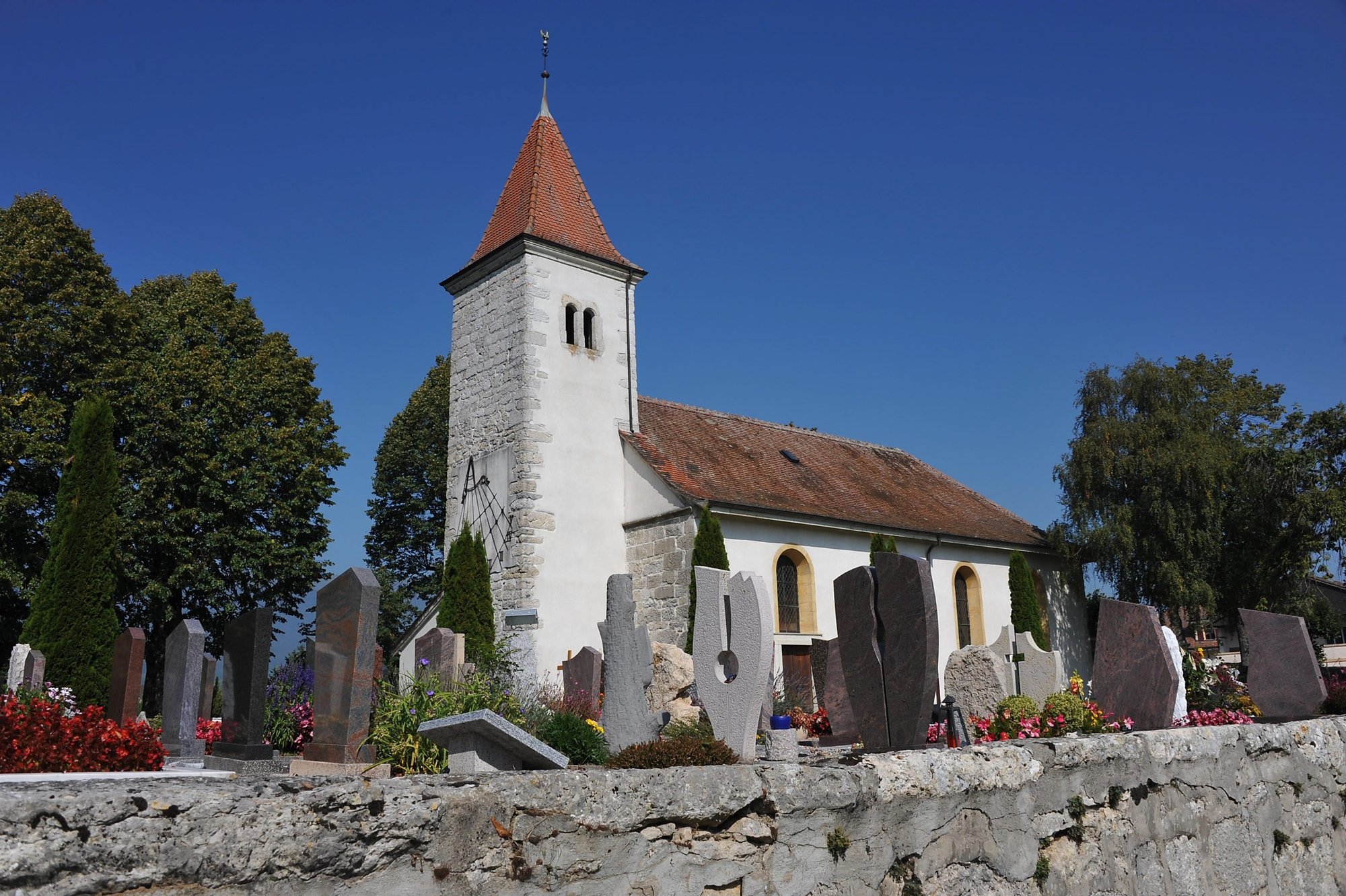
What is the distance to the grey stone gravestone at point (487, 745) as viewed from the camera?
5.45 meters

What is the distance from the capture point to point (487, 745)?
562 cm

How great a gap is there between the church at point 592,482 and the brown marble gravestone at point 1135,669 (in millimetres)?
11466

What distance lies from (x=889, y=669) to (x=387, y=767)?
3.34m

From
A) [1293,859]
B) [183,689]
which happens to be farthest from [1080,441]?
[183,689]

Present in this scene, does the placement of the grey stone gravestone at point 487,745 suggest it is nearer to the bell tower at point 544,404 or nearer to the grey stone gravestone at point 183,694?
the grey stone gravestone at point 183,694

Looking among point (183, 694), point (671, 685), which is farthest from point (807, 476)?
point (183, 694)

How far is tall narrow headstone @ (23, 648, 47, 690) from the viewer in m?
15.0

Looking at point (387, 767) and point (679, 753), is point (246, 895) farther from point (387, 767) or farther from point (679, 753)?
point (387, 767)

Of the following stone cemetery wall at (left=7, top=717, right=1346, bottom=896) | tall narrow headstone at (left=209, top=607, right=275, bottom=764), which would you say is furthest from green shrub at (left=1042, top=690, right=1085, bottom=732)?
tall narrow headstone at (left=209, top=607, right=275, bottom=764)

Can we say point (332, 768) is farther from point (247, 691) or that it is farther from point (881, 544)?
point (881, 544)

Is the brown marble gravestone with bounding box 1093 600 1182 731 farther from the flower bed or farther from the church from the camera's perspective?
the church

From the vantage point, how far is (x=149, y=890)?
2.65 metres

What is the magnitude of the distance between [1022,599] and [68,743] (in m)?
21.6

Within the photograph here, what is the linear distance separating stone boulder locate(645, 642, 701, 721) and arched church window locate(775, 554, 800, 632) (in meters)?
8.43
